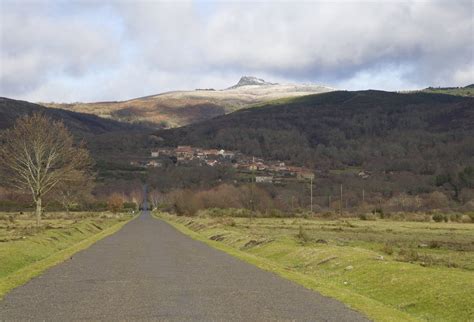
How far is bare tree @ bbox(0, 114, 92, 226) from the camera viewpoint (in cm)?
5694

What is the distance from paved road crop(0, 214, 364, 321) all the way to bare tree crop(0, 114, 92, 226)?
35521 millimetres

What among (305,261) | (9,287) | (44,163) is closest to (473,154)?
(44,163)

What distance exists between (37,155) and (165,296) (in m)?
45.0

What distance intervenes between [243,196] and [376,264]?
12214cm

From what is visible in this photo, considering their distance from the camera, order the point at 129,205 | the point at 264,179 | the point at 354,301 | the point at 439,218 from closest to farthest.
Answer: the point at 354,301 → the point at 439,218 → the point at 129,205 → the point at 264,179

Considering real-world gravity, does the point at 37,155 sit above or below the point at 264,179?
above

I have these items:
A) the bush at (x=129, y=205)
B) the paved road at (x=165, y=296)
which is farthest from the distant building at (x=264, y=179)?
the paved road at (x=165, y=296)

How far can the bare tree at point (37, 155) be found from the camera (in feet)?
187

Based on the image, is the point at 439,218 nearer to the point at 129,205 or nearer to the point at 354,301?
the point at 354,301

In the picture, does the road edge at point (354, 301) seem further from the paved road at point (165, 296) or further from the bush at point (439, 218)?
the bush at point (439, 218)

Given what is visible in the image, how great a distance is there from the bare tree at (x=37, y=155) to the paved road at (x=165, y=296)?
3552cm

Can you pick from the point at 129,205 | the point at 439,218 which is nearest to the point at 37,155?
the point at 439,218

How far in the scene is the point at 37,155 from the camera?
56469 millimetres

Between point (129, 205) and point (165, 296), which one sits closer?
point (165, 296)
